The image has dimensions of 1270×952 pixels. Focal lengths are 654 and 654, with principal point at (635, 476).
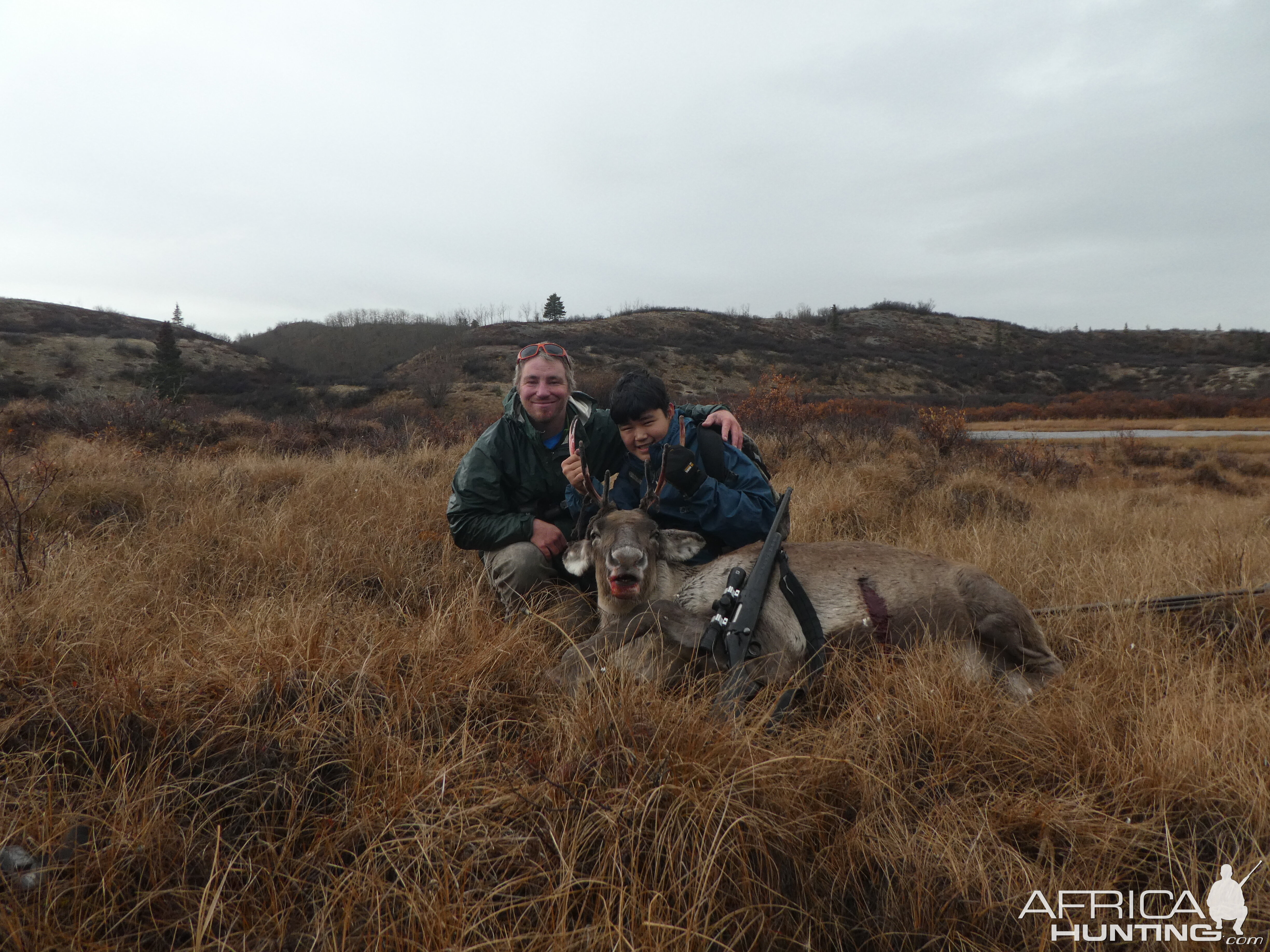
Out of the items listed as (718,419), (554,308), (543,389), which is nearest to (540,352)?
(543,389)

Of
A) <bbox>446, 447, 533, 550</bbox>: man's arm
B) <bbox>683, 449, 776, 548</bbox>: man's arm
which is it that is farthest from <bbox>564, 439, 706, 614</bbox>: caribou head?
<bbox>446, 447, 533, 550</bbox>: man's arm

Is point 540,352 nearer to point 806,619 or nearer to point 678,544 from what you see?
point 678,544

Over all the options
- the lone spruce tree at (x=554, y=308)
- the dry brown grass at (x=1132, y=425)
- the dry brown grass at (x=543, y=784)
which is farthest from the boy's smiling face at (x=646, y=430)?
the lone spruce tree at (x=554, y=308)

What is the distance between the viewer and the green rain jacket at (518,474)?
4727 mm

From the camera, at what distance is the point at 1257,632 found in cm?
371

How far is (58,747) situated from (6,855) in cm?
54

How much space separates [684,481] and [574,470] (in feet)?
2.41

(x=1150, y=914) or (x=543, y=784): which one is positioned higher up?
(x=543, y=784)

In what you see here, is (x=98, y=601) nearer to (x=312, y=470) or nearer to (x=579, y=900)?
(x=579, y=900)

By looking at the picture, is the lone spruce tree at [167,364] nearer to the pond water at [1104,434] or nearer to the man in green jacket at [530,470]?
the man in green jacket at [530,470]

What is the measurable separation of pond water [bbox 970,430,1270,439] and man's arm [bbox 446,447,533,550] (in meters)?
13.5

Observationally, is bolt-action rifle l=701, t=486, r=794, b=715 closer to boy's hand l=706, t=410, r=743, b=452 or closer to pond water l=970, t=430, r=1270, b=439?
boy's hand l=706, t=410, r=743, b=452

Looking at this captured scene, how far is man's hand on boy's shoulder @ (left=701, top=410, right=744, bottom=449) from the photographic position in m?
4.73

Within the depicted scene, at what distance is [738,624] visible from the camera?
3271 millimetres
